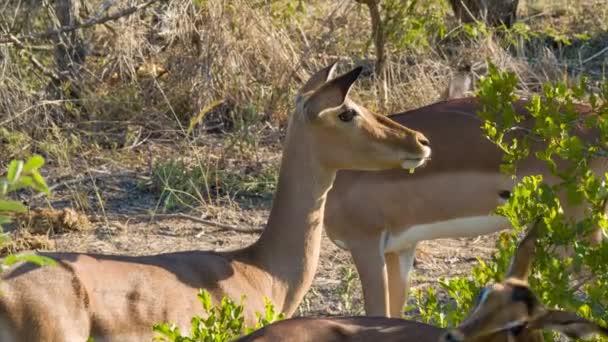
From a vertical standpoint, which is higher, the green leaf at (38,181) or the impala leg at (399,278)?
the green leaf at (38,181)

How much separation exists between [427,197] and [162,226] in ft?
5.94

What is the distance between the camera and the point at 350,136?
6012 mm

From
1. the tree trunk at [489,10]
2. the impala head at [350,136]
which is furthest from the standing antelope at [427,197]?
the tree trunk at [489,10]

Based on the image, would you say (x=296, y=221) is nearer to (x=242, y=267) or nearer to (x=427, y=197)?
(x=242, y=267)

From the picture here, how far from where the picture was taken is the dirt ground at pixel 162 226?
732 centimetres

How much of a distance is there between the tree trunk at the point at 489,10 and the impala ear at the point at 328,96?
4.89 metres

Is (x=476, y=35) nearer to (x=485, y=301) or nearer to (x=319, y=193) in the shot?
(x=319, y=193)

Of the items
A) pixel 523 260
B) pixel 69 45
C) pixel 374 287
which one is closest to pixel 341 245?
pixel 374 287

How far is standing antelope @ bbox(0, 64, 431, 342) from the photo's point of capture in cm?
512

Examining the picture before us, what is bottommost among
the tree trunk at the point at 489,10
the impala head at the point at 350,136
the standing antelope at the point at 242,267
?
the standing antelope at the point at 242,267

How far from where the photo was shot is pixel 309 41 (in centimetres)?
1009

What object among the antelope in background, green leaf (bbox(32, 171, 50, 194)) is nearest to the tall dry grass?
the antelope in background

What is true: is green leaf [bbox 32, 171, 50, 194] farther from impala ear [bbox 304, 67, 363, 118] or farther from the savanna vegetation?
the savanna vegetation

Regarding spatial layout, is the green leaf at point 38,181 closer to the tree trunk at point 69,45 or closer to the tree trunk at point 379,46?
the tree trunk at point 379,46
